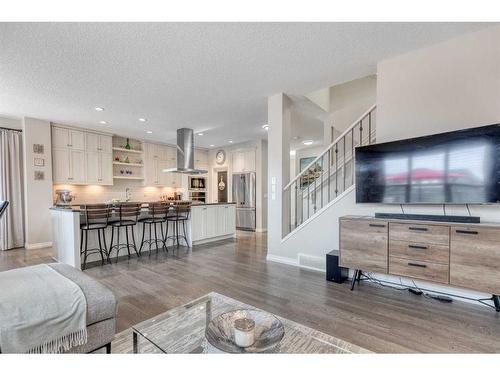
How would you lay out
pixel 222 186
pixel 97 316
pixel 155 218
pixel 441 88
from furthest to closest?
pixel 222 186 < pixel 155 218 < pixel 441 88 < pixel 97 316

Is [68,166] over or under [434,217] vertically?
over

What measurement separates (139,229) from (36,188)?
2.58m

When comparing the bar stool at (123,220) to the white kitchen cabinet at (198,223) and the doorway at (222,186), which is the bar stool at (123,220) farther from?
the doorway at (222,186)

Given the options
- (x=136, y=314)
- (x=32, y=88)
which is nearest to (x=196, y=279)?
(x=136, y=314)

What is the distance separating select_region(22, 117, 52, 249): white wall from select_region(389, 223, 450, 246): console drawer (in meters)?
6.64

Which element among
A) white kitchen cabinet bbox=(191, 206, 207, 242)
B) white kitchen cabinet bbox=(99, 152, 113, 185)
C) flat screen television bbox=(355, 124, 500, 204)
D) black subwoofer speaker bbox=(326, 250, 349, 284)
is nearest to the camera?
flat screen television bbox=(355, 124, 500, 204)

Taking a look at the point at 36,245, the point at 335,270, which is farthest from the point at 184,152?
the point at 335,270

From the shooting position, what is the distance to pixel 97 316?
5.00 feet

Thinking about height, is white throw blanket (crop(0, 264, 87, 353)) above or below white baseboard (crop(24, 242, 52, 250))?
above

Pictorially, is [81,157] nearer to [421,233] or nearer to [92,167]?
[92,167]

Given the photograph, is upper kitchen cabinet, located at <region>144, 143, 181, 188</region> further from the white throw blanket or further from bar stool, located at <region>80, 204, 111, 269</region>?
the white throw blanket

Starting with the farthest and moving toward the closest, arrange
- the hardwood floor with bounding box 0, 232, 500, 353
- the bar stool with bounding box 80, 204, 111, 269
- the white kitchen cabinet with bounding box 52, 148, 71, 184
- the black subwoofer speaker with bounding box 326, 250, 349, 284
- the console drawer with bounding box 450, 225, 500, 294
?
1. the white kitchen cabinet with bounding box 52, 148, 71, 184
2. the bar stool with bounding box 80, 204, 111, 269
3. the black subwoofer speaker with bounding box 326, 250, 349, 284
4. the console drawer with bounding box 450, 225, 500, 294
5. the hardwood floor with bounding box 0, 232, 500, 353

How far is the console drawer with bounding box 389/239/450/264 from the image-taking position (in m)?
2.34

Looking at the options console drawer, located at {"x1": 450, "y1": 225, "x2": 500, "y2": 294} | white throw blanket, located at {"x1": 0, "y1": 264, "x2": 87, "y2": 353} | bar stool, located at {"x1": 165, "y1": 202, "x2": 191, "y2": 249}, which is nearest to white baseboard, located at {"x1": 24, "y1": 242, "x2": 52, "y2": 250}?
bar stool, located at {"x1": 165, "y1": 202, "x2": 191, "y2": 249}
